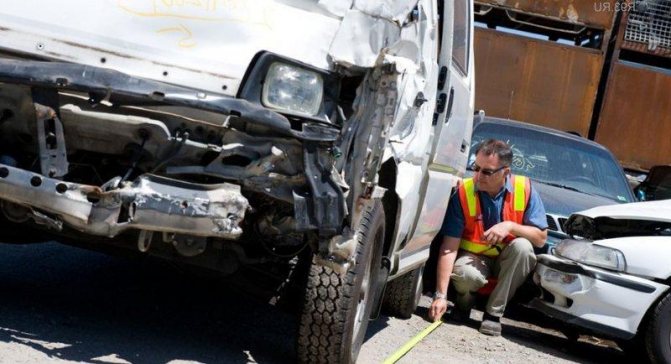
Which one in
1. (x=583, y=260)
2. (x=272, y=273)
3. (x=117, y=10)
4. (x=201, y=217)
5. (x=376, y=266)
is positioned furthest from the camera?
(x=583, y=260)

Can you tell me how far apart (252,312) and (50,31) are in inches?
92.9

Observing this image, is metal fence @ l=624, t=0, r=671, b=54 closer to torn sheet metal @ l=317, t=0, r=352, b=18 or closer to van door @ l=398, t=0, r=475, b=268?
van door @ l=398, t=0, r=475, b=268

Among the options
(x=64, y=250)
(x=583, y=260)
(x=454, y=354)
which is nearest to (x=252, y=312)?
(x=454, y=354)

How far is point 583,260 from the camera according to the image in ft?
19.5

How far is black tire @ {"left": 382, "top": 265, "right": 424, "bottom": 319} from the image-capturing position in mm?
6316

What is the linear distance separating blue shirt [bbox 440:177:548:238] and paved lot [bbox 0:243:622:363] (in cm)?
66

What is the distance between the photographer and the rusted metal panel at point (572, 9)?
12.9 metres

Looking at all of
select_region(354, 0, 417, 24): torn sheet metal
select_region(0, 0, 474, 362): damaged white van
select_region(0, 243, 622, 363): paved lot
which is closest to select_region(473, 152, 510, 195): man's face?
select_region(0, 243, 622, 363): paved lot

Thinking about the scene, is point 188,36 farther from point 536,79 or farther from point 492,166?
point 536,79

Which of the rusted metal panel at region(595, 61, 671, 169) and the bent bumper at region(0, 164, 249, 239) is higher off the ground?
the rusted metal panel at region(595, 61, 671, 169)

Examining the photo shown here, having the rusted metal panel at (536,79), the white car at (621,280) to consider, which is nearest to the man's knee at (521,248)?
the white car at (621,280)

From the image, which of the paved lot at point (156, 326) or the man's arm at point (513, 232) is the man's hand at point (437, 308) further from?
the man's arm at point (513, 232)

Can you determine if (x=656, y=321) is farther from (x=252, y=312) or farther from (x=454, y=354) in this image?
(x=252, y=312)

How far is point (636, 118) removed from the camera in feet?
44.7
